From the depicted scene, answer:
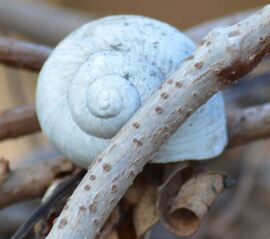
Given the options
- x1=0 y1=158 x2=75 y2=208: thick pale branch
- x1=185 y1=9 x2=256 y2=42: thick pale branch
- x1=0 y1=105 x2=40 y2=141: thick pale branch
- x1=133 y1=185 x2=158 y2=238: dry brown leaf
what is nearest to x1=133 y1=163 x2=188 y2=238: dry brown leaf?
x1=133 y1=185 x2=158 y2=238: dry brown leaf

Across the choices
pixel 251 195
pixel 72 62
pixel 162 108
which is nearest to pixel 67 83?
pixel 72 62

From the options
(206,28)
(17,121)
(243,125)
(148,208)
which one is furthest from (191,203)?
(206,28)

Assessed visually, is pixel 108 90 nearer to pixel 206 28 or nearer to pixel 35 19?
pixel 206 28

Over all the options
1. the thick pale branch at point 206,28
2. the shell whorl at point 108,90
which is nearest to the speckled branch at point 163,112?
the shell whorl at point 108,90

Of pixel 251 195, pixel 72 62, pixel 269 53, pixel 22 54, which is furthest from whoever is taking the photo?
pixel 251 195

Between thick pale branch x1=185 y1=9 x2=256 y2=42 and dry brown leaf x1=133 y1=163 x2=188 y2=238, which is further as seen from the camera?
thick pale branch x1=185 y1=9 x2=256 y2=42

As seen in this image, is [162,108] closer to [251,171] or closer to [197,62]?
[197,62]

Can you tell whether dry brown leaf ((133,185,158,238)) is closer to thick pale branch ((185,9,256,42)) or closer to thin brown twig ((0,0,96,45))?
thick pale branch ((185,9,256,42))
